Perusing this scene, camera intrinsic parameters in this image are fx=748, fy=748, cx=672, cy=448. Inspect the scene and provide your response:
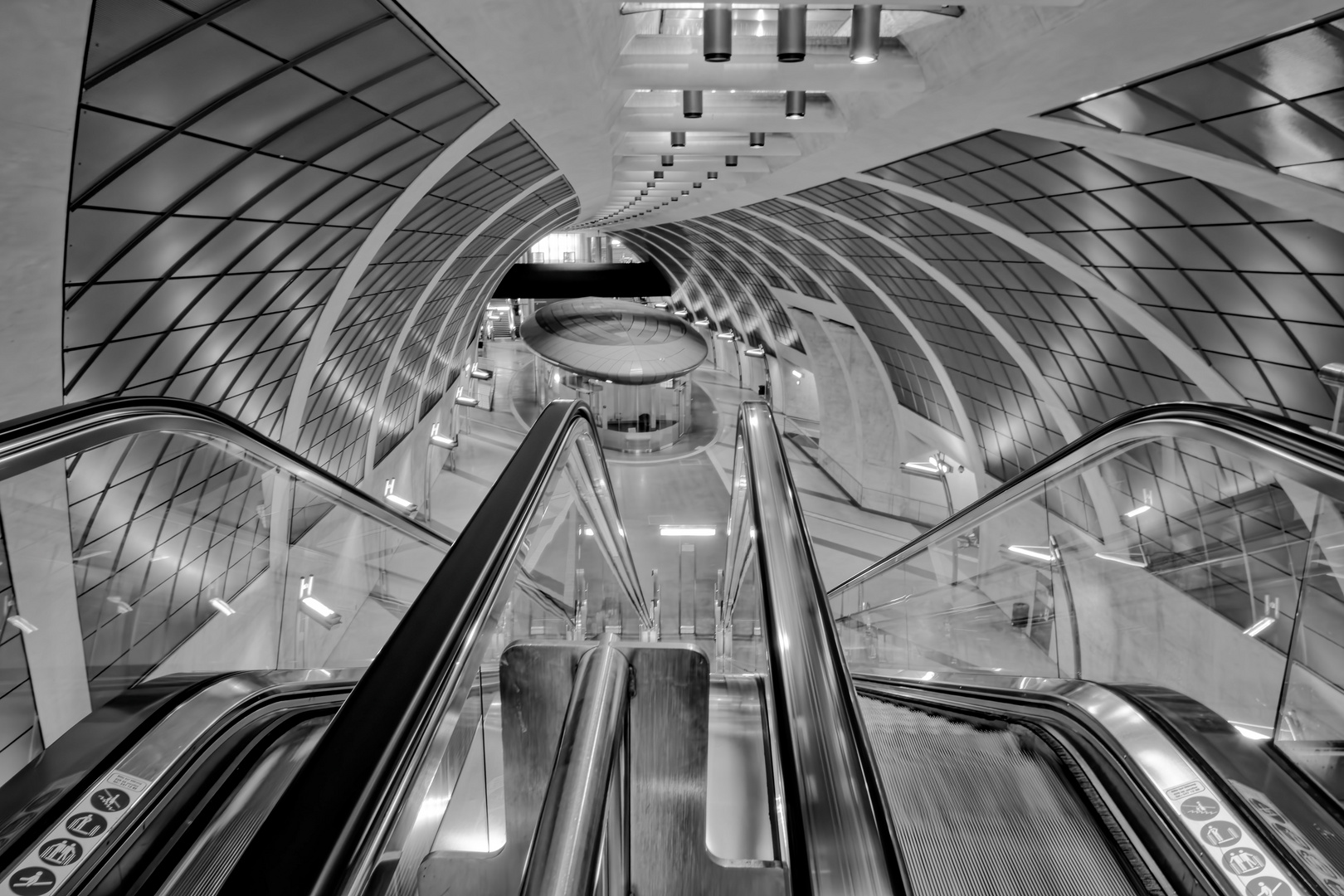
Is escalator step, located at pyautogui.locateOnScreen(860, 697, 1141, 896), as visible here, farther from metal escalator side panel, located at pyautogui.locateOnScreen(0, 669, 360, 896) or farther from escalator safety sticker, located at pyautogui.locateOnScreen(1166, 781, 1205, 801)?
metal escalator side panel, located at pyautogui.locateOnScreen(0, 669, 360, 896)

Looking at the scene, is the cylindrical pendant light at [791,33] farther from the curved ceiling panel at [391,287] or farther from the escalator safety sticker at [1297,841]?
the escalator safety sticker at [1297,841]

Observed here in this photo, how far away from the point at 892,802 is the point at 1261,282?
31.2 ft

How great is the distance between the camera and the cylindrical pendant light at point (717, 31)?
7012 millimetres

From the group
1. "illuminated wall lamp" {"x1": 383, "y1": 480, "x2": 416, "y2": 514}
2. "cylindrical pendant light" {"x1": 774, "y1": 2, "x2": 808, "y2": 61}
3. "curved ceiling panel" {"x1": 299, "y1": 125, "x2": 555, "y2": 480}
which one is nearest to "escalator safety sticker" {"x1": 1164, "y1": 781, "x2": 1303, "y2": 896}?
"cylindrical pendant light" {"x1": 774, "y1": 2, "x2": 808, "y2": 61}

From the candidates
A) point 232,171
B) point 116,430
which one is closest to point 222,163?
point 232,171

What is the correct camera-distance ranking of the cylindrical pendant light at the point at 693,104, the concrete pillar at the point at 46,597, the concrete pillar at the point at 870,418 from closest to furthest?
the concrete pillar at the point at 46,597 < the cylindrical pendant light at the point at 693,104 < the concrete pillar at the point at 870,418

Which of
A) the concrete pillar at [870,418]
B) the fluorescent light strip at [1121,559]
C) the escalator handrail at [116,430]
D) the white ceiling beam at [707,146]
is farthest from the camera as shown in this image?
the concrete pillar at [870,418]

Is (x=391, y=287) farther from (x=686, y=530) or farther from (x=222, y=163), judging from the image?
(x=222, y=163)

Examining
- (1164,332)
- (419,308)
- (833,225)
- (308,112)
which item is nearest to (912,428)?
(833,225)

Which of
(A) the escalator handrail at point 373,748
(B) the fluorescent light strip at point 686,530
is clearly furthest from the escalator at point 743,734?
(B) the fluorescent light strip at point 686,530

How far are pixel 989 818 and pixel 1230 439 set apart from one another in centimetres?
163

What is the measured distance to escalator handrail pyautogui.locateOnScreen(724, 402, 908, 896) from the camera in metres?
1.10

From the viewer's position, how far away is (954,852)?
2605mm

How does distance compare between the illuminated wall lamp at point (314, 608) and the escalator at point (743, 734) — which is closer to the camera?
the escalator at point (743, 734)
